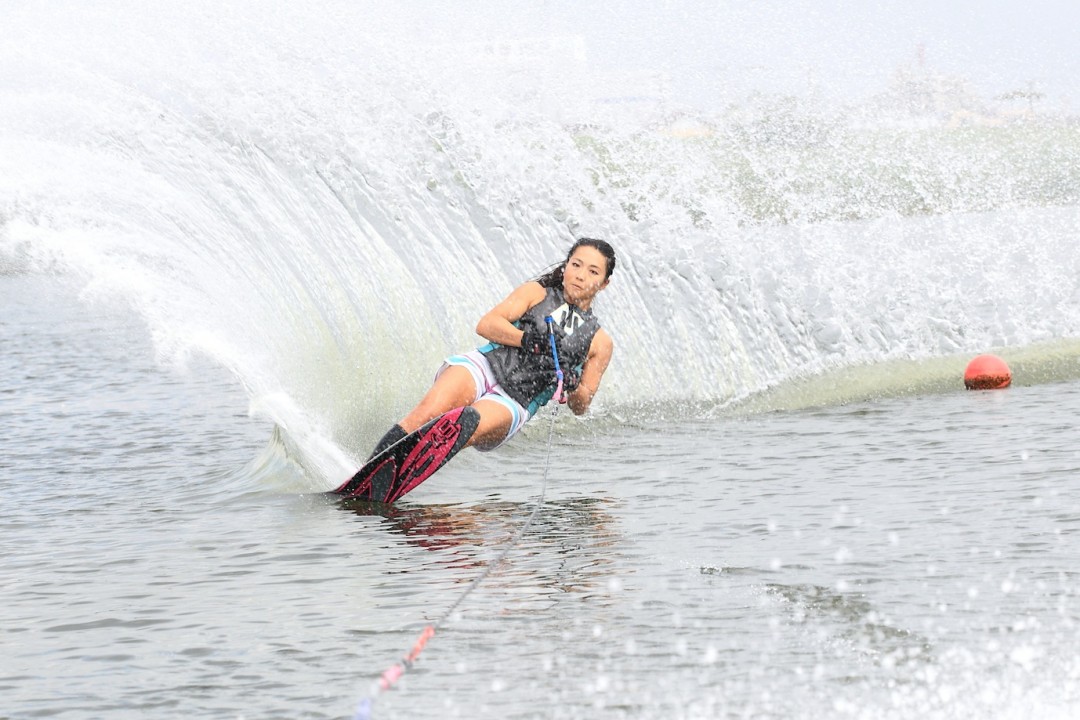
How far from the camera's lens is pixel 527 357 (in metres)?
7.54

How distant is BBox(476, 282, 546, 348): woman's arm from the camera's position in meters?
7.38

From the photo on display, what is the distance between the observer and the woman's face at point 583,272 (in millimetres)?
7473

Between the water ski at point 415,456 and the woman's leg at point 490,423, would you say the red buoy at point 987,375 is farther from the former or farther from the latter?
the water ski at point 415,456

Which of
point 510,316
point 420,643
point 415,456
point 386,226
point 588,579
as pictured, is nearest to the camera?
point 420,643

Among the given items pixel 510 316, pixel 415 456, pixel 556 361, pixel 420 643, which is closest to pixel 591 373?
pixel 556 361

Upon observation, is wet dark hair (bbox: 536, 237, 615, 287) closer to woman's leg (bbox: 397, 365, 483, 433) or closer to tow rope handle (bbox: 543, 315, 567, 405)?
tow rope handle (bbox: 543, 315, 567, 405)

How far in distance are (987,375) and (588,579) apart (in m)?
6.68

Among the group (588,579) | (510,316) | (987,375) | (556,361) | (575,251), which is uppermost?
(575,251)

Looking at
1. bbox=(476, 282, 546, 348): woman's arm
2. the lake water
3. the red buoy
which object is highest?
bbox=(476, 282, 546, 348): woman's arm

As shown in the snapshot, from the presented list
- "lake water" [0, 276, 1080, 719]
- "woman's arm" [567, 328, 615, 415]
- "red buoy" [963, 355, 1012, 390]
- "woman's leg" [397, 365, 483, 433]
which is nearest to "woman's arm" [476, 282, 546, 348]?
"woman's leg" [397, 365, 483, 433]

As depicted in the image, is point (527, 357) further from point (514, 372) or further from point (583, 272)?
point (583, 272)

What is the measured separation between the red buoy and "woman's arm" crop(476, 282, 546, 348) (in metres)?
5.08

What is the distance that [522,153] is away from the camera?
1162 cm

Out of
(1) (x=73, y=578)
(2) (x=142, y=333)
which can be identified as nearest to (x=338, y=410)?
(1) (x=73, y=578)
